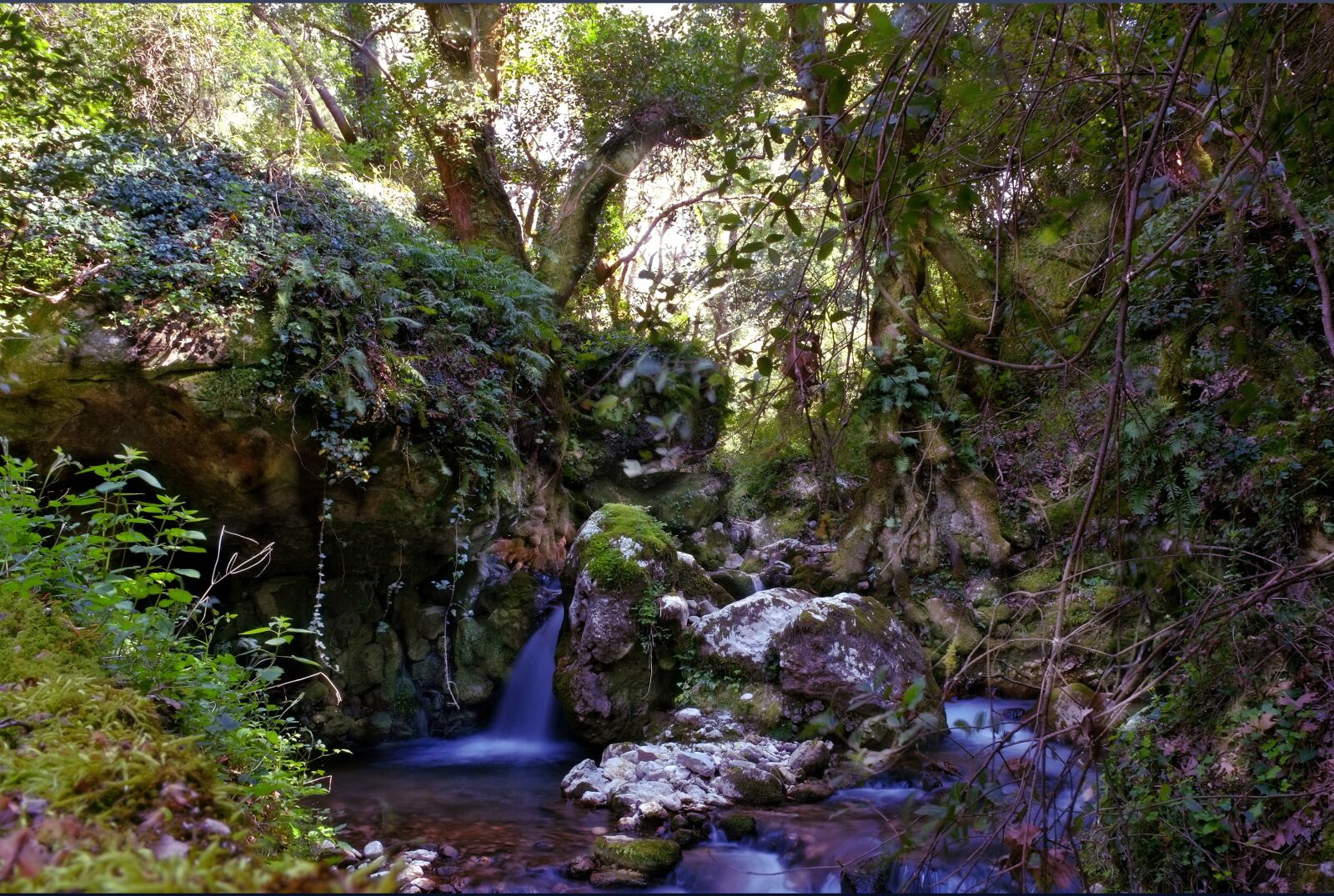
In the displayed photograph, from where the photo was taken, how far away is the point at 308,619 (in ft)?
25.5

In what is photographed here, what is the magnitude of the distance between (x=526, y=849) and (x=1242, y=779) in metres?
4.45

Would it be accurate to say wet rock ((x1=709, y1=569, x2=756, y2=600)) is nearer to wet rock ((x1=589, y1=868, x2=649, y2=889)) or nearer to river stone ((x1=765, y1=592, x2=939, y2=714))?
river stone ((x1=765, y1=592, x2=939, y2=714))

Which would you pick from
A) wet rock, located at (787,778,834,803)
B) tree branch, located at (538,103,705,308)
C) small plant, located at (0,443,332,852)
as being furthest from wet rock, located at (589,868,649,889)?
tree branch, located at (538,103,705,308)

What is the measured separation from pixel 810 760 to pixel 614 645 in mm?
2359

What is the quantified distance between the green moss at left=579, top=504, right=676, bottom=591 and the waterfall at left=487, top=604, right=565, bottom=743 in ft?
3.84

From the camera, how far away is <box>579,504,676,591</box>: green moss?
25.7ft

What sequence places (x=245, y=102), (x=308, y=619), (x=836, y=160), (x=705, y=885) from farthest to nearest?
(x=245, y=102), (x=308, y=619), (x=705, y=885), (x=836, y=160)

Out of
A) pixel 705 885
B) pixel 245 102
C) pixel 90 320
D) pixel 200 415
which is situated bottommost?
pixel 705 885

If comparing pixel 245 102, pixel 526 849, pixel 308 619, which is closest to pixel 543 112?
pixel 245 102

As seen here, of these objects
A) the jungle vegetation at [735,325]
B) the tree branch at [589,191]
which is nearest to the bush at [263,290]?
the jungle vegetation at [735,325]

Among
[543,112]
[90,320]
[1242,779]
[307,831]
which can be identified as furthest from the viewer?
[543,112]

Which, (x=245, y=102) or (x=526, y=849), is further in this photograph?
(x=245, y=102)

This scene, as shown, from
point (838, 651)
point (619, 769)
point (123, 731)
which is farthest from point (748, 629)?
point (123, 731)

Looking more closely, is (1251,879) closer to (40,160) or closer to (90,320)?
(90,320)
